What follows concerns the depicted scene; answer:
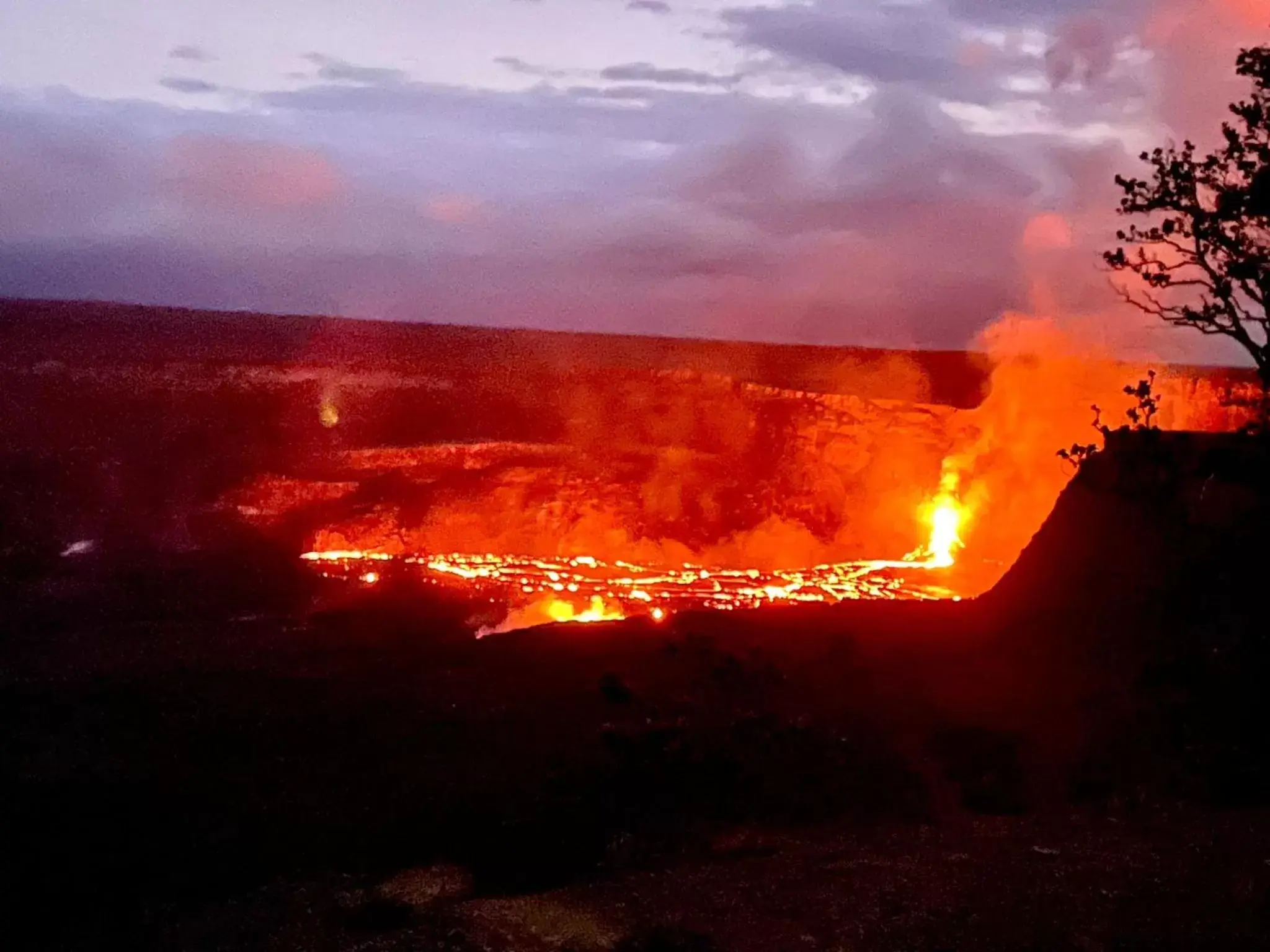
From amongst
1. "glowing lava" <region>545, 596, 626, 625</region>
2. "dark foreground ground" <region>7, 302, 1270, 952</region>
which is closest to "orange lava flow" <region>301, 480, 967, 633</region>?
"glowing lava" <region>545, 596, 626, 625</region>

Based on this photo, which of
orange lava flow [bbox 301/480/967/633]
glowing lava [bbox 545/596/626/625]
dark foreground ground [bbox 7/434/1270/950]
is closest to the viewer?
dark foreground ground [bbox 7/434/1270/950]

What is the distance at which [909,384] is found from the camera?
7762 cm

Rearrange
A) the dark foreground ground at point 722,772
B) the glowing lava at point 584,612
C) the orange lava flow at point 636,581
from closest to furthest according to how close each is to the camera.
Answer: the dark foreground ground at point 722,772 → the glowing lava at point 584,612 → the orange lava flow at point 636,581

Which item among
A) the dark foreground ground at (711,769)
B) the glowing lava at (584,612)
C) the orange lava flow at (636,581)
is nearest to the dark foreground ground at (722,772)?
the dark foreground ground at (711,769)

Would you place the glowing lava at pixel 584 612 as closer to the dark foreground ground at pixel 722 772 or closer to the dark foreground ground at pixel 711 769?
the dark foreground ground at pixel 711 769

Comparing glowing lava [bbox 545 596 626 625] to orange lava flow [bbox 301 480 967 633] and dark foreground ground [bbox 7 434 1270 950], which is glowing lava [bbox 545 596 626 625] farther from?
dark foreground ground [bbox 7 434 1270 950]

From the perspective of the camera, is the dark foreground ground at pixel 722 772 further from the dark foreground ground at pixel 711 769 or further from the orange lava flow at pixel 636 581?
the orange lava flow at pixel 636 581

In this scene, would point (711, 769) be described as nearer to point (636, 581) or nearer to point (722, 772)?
point (722, 772)

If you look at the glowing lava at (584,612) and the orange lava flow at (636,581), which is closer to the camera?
the glowing lava at (584,612)

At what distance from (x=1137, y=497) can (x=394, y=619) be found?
13.7 meters

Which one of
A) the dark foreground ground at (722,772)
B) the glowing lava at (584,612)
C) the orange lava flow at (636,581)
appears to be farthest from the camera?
the orange lava flow at (636,581)

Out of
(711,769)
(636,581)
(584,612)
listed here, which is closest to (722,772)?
(711,769)

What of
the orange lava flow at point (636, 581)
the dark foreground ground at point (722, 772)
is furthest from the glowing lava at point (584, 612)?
the dark foreground ground at point (722, 772)

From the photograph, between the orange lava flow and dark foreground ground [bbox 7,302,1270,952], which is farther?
the orange lava flow
